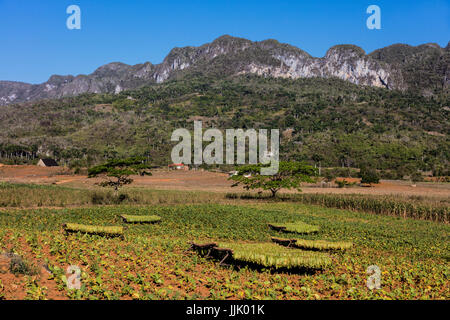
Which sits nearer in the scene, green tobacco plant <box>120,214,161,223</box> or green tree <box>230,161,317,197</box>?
green tobacco plant <box>120,214,161,223</box>

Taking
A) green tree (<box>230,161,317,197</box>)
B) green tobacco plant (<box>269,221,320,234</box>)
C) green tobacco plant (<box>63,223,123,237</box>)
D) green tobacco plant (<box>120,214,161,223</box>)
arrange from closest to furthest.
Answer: green tobacco plant (<box>63,223,123,237</box>), green tobacco plant (<box>269,221,320,234</box>), green tobacco plant (<box>120,214,161,223</box>), green tree (<box>230,161,317,197</box>)

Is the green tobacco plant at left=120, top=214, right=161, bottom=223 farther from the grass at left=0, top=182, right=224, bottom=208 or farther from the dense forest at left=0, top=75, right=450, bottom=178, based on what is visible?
the dense forest at left=0, top=75, right=450, bottom=178

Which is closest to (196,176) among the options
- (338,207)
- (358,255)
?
(338,207)

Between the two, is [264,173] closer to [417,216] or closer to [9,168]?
[417,216]

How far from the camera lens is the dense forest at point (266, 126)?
9950 cm

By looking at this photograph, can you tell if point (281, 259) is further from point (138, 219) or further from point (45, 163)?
point (45, 163)

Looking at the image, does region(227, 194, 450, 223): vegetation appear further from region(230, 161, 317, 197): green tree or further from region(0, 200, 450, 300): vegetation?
region(0, 200, 450, 300): vegetation

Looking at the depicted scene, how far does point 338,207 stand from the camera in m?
32.4

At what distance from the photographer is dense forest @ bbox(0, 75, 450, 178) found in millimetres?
99500

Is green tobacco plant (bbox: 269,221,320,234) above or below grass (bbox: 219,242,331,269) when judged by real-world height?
below

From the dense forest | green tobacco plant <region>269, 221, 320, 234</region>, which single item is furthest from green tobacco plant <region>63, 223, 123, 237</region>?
the dense forest

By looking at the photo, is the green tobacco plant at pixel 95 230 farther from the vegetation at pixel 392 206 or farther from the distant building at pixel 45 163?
the distant building at pixel 45 163


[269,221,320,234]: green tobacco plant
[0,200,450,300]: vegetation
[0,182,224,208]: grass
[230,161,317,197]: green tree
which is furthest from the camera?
[230,161,317,197]: green tree

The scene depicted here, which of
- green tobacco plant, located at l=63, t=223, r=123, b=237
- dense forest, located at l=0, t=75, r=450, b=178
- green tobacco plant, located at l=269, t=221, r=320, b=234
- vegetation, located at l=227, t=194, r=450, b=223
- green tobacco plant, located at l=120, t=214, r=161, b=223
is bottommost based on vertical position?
vegetation, located at l=227, t=194, r=450, b=223
